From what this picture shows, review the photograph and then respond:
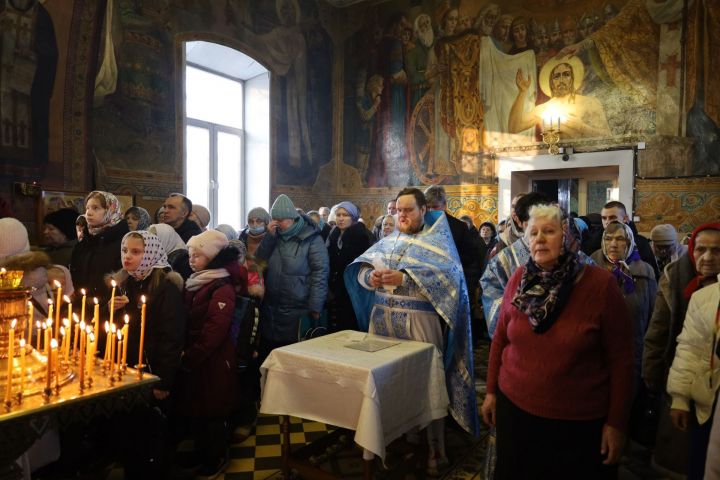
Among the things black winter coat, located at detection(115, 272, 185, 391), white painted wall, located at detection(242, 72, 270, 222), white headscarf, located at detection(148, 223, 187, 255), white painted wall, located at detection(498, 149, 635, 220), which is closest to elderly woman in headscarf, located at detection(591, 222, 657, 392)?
black winter coat, located at detection(115, 272, 185, 391)

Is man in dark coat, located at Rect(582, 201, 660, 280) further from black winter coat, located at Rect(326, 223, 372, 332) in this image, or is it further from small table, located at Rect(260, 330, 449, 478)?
small table, located at Rect(260, 330, 449, 478)

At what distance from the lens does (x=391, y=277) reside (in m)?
2.98

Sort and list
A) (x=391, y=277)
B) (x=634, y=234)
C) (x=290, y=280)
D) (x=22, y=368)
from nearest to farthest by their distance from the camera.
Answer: (x=22, y=368)
(x=391, y=277)
(x=290, y=280)
(x=634, y=234)

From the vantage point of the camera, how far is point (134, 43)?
7625 mm

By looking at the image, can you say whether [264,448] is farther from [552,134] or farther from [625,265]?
[552,134]

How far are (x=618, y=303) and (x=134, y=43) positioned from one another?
7.98 metres

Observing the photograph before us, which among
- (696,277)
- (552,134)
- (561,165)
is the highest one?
(552,134)

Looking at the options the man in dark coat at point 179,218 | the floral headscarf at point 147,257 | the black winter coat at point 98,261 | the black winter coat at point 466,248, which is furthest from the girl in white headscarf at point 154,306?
the black winter coat at point 466,248

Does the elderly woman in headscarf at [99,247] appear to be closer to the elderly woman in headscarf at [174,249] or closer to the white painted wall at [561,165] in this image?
the elderly woman in headscarf at [174,249]

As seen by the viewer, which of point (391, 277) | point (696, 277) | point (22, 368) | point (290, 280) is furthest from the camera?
point (290, 280)

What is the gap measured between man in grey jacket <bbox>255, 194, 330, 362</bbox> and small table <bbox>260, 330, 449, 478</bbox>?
1166 millimetres

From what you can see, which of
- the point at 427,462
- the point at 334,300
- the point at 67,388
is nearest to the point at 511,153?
the point at 334,300

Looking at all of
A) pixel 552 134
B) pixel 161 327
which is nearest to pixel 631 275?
pixel 161 327

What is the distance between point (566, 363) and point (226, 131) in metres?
9.46
